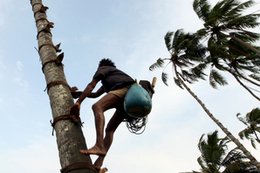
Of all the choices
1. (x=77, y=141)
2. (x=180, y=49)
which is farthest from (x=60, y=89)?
(x=180, y=49)

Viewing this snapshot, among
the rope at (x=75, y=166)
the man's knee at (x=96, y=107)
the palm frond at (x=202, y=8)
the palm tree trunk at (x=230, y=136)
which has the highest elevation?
the palm frond at (x=202, y=8)

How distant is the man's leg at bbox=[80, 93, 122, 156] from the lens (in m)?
2.99

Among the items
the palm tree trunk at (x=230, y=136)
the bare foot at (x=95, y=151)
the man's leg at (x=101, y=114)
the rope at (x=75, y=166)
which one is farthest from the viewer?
the palm tree trunk at (x=230, y=136)

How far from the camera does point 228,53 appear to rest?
20125 mm

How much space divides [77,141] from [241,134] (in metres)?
21.3

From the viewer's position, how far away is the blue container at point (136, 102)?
3.33 m

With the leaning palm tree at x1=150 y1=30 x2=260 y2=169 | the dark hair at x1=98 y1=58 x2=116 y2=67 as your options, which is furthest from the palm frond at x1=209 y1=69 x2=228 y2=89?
the dark hair at x1=98 y1=58 x2=116 y2=67

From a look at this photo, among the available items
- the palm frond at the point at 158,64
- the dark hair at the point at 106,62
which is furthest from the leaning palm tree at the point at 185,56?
the dark hair at the point at 106,62

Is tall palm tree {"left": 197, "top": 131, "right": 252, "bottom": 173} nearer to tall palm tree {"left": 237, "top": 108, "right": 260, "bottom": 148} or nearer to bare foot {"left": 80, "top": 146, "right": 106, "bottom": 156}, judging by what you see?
tall palm tree {"left": 237, "top": 108, "right": 260, "bottom": 148}

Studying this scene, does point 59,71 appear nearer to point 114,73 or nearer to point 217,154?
point 114,73

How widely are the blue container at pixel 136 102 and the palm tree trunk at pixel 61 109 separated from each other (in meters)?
0.60

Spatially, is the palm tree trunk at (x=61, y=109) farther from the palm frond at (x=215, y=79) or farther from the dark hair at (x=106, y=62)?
the palm frond at (x=215, y=79)

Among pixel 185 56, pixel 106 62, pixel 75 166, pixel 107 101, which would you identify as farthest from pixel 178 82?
pixel 75 166

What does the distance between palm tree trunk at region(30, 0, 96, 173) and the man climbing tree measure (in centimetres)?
12
